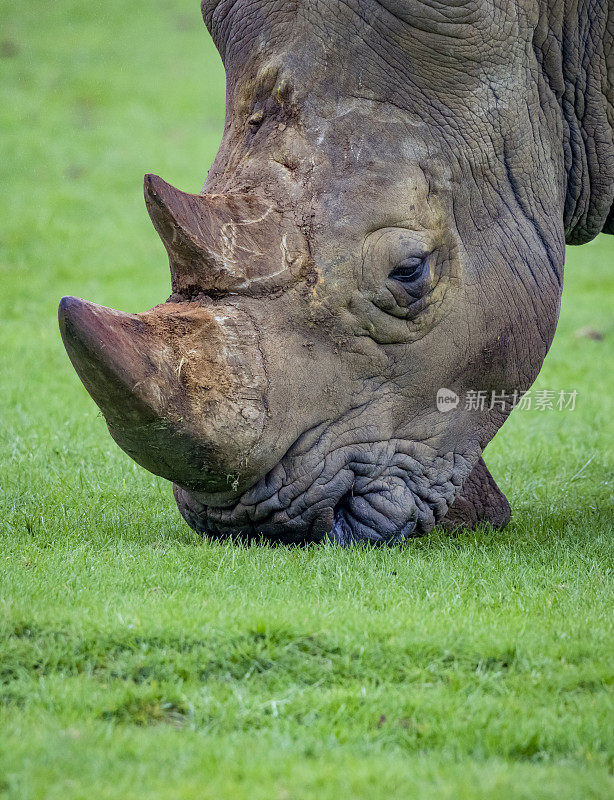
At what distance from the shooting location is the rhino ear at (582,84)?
5.84m

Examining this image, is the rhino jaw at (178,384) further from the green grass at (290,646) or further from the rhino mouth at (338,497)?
the green grass at (290,646)

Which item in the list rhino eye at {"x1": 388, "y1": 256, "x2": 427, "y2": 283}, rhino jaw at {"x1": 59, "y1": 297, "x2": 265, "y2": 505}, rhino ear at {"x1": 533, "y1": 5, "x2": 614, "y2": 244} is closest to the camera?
rhino jaw at {"x1": 59, "y1": 297, "x2": 265, "y2": 505}

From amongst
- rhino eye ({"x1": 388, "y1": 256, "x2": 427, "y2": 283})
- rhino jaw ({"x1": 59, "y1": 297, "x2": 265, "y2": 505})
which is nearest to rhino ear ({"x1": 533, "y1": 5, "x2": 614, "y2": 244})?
rhino eye ({"x1": 388, "y1": 256, "x2": 427, "y2": 283})

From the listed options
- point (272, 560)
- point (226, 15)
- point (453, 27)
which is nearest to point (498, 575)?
point (272, 560)

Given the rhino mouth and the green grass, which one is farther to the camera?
the rhino mouth

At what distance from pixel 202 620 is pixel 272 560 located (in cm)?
91

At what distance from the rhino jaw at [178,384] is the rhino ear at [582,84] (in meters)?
2.14

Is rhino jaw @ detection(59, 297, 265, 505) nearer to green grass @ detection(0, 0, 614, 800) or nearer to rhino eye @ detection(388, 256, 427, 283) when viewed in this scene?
green grass @ detection(0, 0, 614, 800)

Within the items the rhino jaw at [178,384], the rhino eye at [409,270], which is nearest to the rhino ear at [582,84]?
the rhino eye at [409,270]

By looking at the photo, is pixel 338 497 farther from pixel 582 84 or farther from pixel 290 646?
pixel 582 84

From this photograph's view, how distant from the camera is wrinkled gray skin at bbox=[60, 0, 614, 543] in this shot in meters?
5.05

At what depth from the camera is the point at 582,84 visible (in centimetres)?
598

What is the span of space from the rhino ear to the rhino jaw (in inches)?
84.1

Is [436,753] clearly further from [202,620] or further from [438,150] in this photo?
[438,150]
